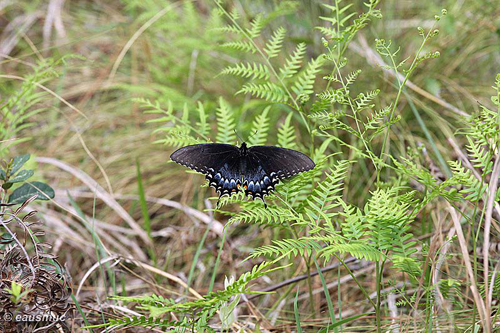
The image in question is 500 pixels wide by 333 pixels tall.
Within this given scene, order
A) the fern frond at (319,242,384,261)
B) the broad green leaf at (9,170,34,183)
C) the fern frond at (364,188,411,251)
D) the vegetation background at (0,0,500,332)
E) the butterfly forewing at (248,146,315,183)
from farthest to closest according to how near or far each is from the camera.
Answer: the vegetation background at (0,0,500,332), the broad green leaf at (9,170,34,183), the butterfly forewing at (248,146,315,183), the fern frond at (364,188,411,251), the fern frond at (319,242,384,261)

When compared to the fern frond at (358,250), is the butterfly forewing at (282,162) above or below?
above

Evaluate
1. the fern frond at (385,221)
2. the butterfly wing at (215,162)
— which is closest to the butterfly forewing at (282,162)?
the butterfly wing at (215,162)

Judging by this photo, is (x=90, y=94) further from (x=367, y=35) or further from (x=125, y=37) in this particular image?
(x=367, y=35)

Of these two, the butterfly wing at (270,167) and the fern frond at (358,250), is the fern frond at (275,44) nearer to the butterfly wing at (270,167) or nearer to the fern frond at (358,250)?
the butterfly wing at (270,167)

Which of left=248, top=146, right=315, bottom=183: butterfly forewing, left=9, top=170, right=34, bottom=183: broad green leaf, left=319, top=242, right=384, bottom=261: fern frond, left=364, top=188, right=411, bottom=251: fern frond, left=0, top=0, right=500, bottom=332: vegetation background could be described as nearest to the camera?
left=319, top=242, right=384, bottom=261: fern frond

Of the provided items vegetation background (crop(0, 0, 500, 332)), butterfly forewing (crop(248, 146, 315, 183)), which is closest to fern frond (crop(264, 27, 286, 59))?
vegetation background (crop(0, 0, 500, 332))

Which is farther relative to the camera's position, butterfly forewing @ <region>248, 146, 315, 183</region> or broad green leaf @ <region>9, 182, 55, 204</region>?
broad green leaf @ <region>9, 182, 55, 204</region>

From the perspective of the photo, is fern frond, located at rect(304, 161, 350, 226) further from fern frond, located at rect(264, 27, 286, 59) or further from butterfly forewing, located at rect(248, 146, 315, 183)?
fern frond, located at rect(264, 27, 286, 59)
